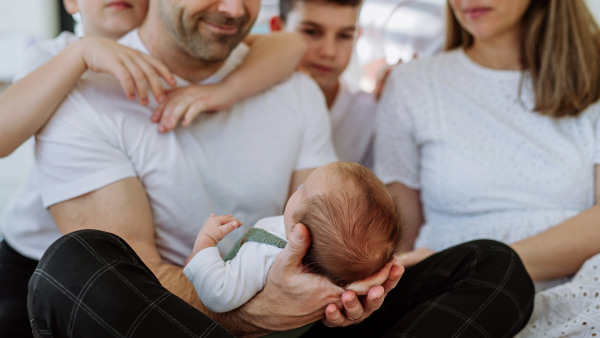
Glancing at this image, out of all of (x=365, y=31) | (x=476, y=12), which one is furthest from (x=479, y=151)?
(x=365, y=31)

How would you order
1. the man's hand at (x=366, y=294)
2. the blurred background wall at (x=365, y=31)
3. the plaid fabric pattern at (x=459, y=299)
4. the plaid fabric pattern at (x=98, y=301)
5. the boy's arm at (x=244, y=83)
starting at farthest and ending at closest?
1. the blurred background wall at (x=365, y=31)
2. the boy's arm at (x=244, y=83)
3. the plaid fabric pattern at (x=459, y=299)
4. the man's hand at (x=366, y=294)
5. the plaid fabric pattern at (x=98, y=301)

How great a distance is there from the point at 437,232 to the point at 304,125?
0.57 metres

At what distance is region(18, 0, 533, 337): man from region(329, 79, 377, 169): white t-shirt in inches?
14.3

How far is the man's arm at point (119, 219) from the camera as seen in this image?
3.40 feet

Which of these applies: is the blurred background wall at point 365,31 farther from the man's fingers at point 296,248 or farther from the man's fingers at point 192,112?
the man's fingers at point 296,248

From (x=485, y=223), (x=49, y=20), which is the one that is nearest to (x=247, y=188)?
(x=485, y=223)

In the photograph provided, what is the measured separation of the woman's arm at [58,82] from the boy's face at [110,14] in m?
0.25

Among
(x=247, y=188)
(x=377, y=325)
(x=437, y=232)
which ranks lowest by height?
(x=437, y=232)

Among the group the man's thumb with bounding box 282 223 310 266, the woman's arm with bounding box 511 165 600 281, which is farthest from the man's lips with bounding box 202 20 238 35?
the woman's arm with bounding box 511 165 600 281

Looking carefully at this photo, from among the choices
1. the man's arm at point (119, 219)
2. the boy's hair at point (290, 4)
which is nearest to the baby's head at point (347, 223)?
the man's arm at point (119, 219)

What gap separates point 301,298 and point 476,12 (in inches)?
43.4

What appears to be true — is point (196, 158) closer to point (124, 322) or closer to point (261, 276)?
point (261, 276)

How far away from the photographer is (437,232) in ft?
5.23

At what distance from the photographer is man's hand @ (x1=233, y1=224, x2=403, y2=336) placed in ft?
2.73
